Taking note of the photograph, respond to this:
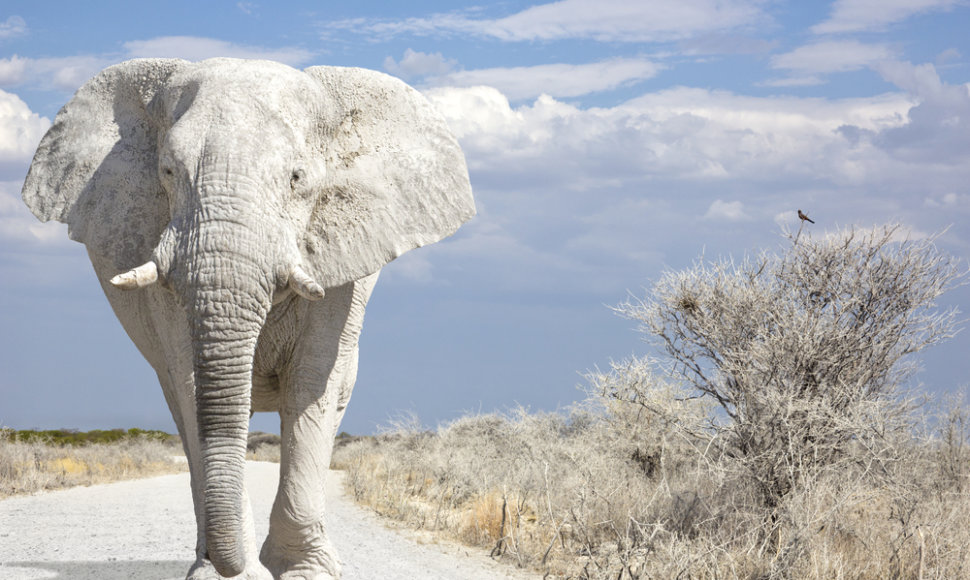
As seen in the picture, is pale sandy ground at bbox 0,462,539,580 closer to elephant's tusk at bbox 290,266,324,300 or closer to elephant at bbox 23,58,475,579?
elephant at bbox 23,58,475,579

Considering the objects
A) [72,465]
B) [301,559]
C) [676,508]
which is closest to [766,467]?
[676,508]

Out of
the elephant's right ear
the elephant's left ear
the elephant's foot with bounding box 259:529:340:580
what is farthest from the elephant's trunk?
the elephant's right ear

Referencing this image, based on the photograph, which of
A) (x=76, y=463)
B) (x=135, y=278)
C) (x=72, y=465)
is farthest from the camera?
(x=76, y=463)

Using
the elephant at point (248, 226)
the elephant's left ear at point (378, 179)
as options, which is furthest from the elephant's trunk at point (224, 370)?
the elephant's left ear at point (378, 179)

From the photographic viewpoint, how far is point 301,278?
5406mm

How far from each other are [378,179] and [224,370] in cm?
182

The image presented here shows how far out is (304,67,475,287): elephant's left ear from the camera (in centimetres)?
621

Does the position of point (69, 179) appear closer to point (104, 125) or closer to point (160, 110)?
point (104, 125)

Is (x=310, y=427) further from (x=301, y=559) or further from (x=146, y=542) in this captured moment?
(x=146, y=542)

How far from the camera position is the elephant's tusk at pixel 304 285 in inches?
211

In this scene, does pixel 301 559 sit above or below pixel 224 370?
below

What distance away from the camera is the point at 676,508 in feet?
34.6

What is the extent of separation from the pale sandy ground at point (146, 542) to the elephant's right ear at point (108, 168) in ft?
13.2

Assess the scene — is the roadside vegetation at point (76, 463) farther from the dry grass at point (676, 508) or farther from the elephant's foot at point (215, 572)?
the elephant's foot at point (215, 572)
